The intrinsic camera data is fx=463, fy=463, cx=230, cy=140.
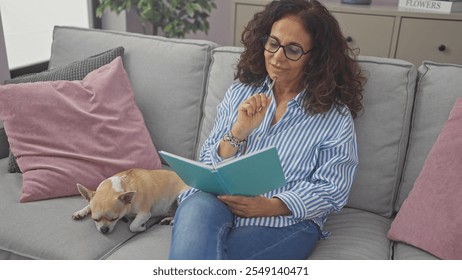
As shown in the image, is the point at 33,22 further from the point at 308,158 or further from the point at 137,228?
the point at 308,158

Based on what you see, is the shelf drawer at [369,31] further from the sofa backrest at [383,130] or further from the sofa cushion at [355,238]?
the sofa cushion at [355,238]

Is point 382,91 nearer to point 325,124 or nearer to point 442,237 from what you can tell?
point 325,124

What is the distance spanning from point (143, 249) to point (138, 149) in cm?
40

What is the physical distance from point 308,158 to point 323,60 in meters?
0.27

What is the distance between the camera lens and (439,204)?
1151mm

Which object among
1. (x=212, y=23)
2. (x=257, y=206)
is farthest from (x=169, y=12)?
(x=257, y=206)

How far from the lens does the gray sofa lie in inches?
48.3

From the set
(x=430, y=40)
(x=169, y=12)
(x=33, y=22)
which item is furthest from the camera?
(x=33, y=22)

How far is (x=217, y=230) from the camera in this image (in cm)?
109

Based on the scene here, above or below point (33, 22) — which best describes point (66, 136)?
below

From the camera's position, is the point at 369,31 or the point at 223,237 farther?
the point at 369,31

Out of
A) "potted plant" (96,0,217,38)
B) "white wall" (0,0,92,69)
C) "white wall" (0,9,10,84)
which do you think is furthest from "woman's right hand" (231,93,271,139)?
"white wall" (0,0,92,69)

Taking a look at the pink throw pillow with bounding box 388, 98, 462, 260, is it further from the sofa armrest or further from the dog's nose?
the sofa armrest
